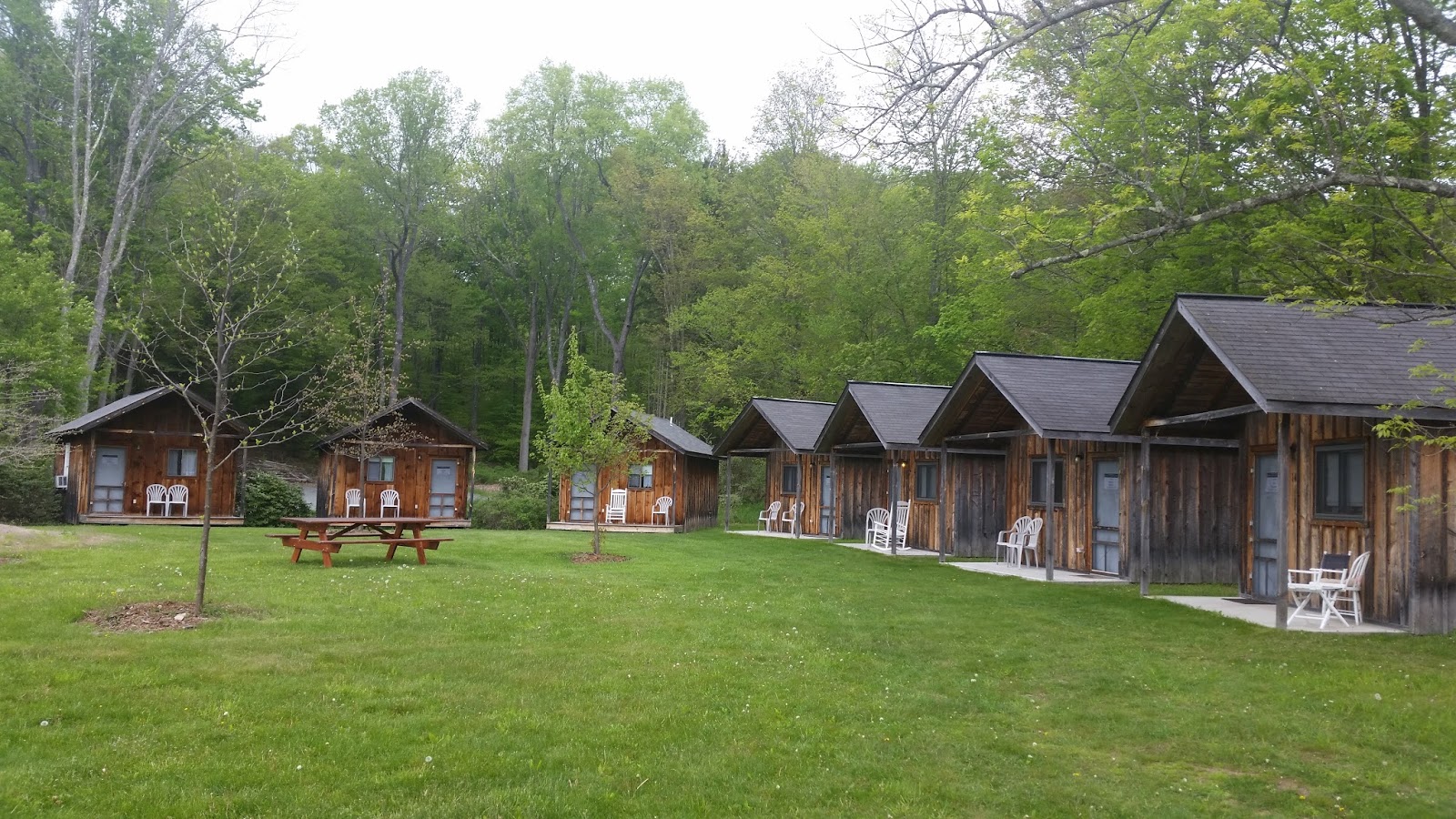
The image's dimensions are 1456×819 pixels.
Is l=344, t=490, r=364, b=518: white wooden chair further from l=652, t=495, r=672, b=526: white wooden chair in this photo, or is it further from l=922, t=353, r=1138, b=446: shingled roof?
l=922, t=353, r=1138, b=446: shingled roof

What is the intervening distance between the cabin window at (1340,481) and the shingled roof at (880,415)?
8.56 meters

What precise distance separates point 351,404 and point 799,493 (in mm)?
11380

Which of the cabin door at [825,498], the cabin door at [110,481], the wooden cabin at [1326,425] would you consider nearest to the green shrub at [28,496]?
the cabin door at [110,481]

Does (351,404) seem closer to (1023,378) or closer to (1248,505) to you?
(1023,378)

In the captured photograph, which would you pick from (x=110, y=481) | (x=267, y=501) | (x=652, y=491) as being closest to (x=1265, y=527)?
(x=652, y=491)

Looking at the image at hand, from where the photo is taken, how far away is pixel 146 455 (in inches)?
1040

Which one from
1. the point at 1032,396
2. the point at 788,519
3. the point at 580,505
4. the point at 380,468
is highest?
the point at 1032,396

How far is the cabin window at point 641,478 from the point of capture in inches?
1160

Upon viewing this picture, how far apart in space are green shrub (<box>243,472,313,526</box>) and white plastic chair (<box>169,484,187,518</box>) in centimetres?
154

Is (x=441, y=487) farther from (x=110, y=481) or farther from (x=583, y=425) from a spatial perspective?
(x=583, y=425)

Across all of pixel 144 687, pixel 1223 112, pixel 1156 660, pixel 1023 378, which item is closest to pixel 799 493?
pixel 1023 378

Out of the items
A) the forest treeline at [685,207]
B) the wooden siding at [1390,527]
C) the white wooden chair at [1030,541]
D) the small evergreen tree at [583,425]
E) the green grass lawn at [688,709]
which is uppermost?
the forest treeline at [685,207]

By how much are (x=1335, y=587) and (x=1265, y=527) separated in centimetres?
278

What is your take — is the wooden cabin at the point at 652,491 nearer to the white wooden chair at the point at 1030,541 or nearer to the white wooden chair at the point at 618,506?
the white wooden chair at the point at 618,506
